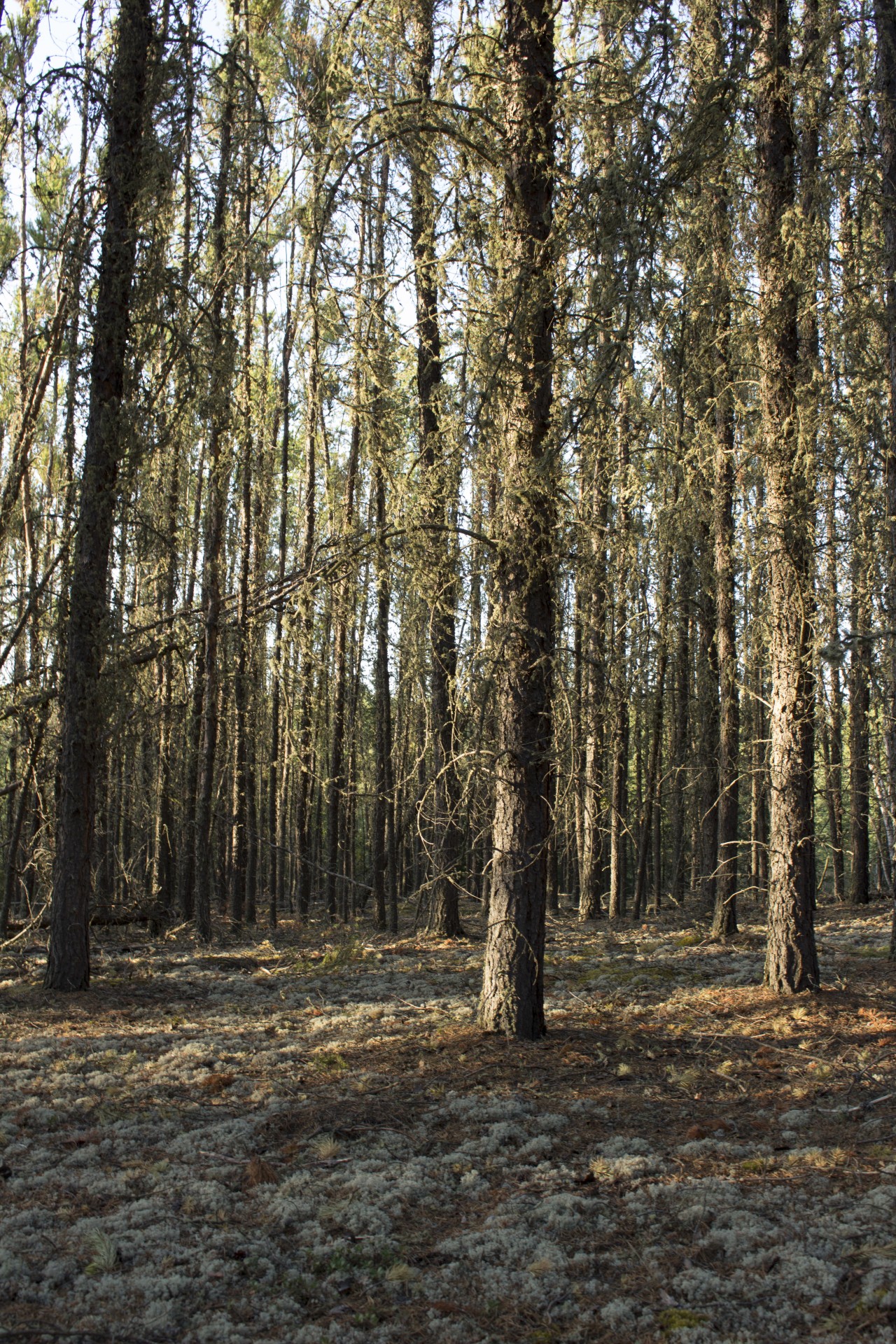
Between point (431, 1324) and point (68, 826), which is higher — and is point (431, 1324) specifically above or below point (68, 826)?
below

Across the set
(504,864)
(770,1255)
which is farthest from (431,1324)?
(504,864)

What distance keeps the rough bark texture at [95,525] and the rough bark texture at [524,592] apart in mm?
3836

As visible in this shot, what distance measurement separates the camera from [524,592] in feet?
20.2

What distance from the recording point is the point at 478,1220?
12.7 feet

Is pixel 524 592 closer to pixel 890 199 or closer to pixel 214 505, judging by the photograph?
pixel 890 199

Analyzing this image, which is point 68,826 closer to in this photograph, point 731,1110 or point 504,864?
point 504,864

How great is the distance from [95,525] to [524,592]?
4410mm

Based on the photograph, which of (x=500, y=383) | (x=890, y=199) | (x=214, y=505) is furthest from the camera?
(x=214, y=505)

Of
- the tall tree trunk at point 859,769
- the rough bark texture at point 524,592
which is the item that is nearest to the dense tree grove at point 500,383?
the rough bark texture at point 524,592

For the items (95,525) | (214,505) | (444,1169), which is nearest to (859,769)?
(214,505)

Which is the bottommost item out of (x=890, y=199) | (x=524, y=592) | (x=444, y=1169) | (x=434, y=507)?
(x=444, y=1169)

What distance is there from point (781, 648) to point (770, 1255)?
554 centimetres

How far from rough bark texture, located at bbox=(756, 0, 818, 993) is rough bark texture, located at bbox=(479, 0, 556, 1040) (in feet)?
8.88

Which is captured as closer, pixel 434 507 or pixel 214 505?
pixel 434 507
